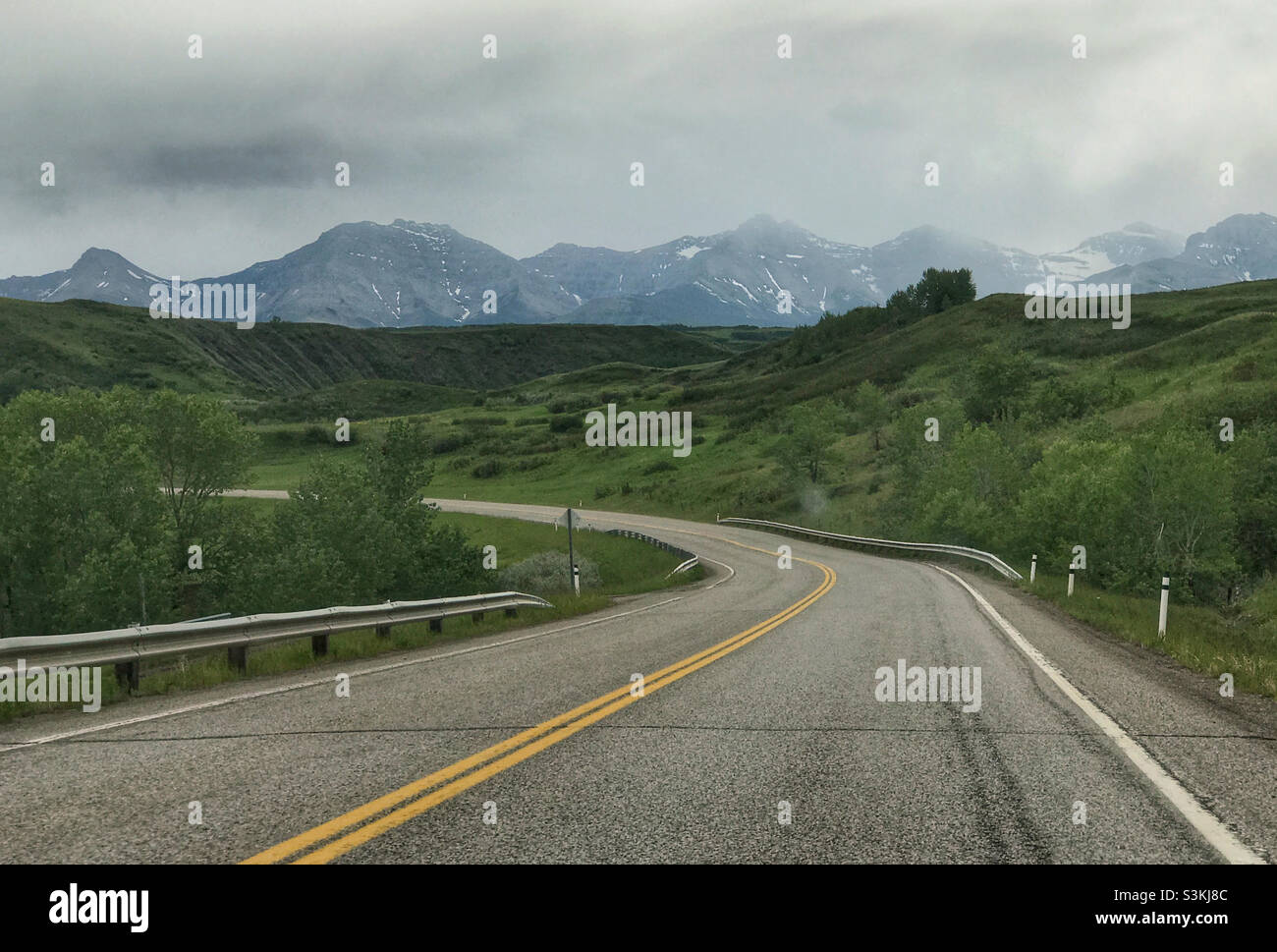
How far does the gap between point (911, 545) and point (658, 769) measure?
1344 inches

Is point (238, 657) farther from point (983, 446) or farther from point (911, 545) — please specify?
point (983, 446)

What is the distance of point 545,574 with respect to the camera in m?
37.7

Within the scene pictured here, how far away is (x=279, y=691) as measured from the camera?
29.1 ft

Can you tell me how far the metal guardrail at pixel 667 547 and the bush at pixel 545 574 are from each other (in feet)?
13.3

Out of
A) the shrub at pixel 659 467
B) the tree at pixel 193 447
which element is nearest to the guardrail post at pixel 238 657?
the tree at pixel 193 447

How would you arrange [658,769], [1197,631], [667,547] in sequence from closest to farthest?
[658,769]
[1197,631]
[667,547]

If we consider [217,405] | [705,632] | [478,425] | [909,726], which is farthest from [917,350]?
[909,726]

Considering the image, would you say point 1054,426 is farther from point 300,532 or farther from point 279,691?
point 279,691

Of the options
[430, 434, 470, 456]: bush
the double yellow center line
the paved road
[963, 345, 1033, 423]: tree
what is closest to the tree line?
the paved road

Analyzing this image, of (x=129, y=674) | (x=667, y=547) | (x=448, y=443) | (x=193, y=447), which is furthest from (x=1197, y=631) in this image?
(x=448, y=443)

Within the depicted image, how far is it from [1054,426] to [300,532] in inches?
1756

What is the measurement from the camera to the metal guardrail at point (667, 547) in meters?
36.6

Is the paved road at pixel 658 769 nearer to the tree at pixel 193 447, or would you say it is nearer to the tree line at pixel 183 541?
the tree line at pixel 183 541

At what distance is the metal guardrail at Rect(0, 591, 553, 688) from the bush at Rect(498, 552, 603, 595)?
21409 mm
